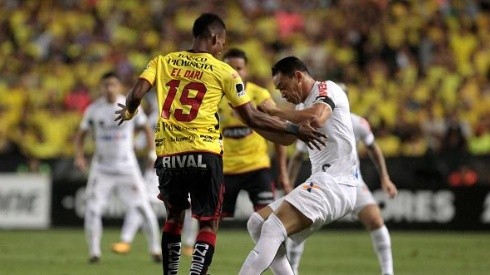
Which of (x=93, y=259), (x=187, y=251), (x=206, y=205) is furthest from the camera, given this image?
(x=187, y=251)

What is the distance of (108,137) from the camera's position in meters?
17.3

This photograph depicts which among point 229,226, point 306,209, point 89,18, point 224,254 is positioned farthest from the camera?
point 89,18

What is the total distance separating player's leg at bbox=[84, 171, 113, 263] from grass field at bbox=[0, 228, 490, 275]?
0.23 meters

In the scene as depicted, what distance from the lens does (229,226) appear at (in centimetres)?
2353

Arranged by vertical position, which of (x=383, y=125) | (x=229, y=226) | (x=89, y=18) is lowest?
(x=229, y=226)

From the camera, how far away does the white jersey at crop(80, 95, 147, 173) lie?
17109 millimetres

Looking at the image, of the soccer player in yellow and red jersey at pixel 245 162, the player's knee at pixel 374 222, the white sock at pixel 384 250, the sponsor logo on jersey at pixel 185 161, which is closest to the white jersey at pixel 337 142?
the sponsor logo on jersey at pixel 185 161

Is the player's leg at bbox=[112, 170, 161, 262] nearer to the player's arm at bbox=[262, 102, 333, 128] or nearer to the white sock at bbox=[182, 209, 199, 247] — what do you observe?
the white sock at bbox=[182, 209, 199, 247]

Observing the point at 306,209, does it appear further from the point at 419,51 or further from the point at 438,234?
the point at 419,51

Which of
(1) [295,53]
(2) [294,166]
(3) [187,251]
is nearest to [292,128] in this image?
(2) [294,166]

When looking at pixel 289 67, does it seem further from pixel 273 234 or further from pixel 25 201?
pixel 25 201

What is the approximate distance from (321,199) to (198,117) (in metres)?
1.27

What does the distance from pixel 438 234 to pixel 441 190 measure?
0.89m

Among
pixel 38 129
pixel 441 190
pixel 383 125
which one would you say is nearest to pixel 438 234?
pixel 441 190
